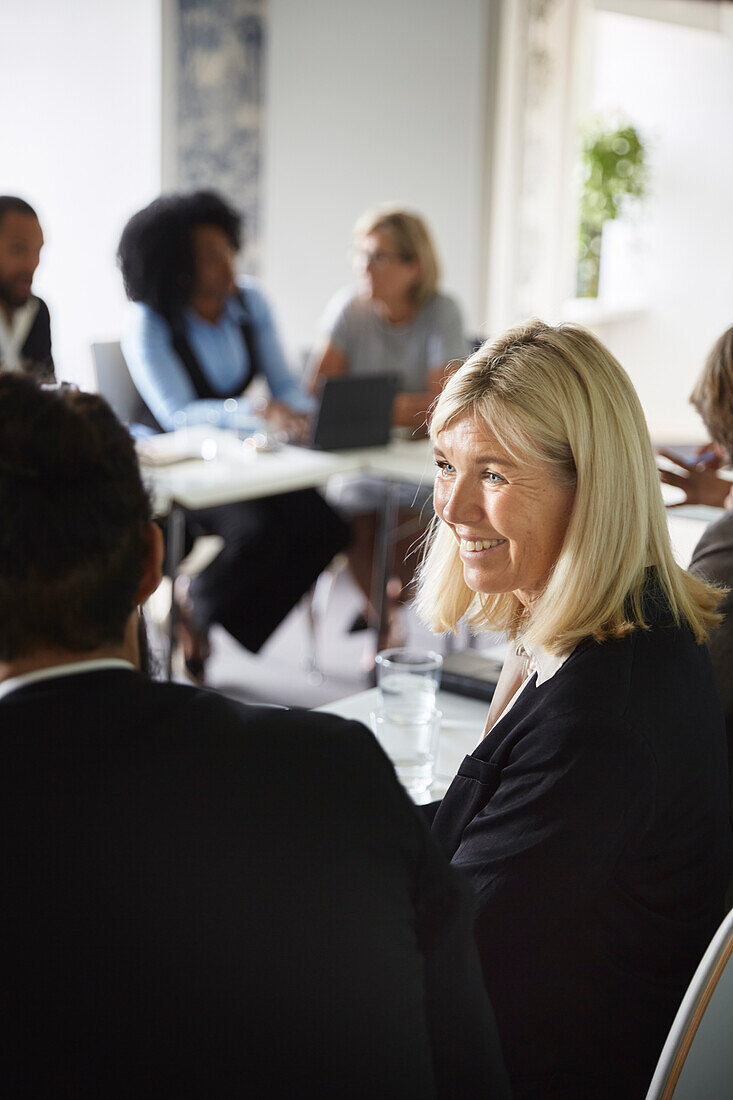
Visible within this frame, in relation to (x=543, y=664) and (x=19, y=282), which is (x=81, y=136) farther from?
(x=543, y=664)

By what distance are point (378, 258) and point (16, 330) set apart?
1.20 m

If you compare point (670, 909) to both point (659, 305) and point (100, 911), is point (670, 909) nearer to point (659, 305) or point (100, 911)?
point (100, 911)

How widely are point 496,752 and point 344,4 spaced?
16.9 ft

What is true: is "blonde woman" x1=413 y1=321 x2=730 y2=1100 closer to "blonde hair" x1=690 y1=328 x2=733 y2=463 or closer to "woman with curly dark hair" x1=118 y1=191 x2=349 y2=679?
"blonde hair" x1=690 y1=328 x2=733 y2=463

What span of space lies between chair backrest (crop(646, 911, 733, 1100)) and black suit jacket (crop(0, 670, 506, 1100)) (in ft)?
0.88

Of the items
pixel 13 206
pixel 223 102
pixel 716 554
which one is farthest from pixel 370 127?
pixel 716 554

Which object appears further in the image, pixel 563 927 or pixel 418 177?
pixel 418 177

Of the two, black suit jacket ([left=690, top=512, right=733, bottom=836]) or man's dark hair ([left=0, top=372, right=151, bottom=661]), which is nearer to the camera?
man's dark hair ([left=0, top=372, right=151, bottom=661])

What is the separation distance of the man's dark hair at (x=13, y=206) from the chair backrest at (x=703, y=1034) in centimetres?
264

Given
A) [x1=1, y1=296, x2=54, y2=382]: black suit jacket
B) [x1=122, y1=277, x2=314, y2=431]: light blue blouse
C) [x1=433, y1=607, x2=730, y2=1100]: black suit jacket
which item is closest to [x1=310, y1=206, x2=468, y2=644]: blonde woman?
[x1=122, y1=277, x2=314, y2=431]: light blue blouse

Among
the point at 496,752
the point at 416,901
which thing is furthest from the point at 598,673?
the point at 416,901

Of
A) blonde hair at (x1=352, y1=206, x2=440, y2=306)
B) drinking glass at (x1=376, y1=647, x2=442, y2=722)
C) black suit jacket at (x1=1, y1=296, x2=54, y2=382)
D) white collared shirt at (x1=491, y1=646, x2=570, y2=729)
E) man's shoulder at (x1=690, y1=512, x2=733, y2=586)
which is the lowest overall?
drinking glass at (x1=376, y1=647, x2=442, y2=722)

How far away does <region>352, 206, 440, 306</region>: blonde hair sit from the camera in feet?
12.0

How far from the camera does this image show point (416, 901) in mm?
783
